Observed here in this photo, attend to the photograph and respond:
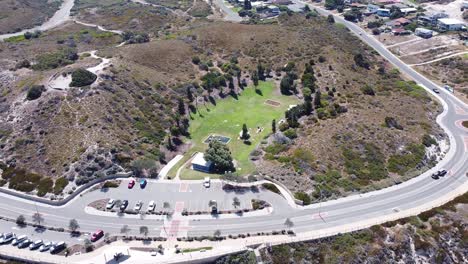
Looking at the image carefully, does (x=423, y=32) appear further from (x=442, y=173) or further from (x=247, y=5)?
(x=442, y=173)

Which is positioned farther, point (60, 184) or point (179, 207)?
point (60, 184)

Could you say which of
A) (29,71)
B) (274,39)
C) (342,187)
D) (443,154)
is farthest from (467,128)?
(29,71)

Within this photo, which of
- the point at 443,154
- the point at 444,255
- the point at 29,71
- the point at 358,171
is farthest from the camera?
the point at 29,71

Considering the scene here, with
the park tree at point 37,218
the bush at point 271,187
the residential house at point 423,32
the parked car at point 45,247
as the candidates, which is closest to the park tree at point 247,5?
the residential house at point 423,32

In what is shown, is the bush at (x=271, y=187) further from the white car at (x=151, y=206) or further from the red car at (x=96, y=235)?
the red car at (x=96, y=235)

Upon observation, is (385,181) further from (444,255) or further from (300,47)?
(300,47)

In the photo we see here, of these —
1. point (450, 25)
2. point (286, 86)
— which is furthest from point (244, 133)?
point (450, 25)
